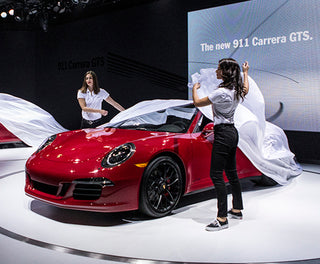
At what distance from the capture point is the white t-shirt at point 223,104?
3.10 m

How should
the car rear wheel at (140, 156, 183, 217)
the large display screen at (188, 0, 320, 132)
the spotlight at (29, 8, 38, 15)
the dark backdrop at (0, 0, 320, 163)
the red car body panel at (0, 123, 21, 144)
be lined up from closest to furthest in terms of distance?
the car rear wheel at (140, 156, 183, 217) → the large display screen at (188, 0, 320, 132) → the red car body panel at (0, 123, 21, 144) → the dark backdrop at (0, 0, 320, 163) → the spotlight at (29, 8, 38, 15)

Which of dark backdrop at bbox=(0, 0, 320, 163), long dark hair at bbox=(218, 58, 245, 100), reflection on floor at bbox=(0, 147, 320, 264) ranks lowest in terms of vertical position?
reflection on floor at bbox=(0, 147, 320, 264)

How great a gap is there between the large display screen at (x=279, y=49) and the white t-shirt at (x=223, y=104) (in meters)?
3.89

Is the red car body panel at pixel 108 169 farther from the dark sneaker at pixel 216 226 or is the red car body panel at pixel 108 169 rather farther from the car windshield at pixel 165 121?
the dark sneaker at pixel 216 226

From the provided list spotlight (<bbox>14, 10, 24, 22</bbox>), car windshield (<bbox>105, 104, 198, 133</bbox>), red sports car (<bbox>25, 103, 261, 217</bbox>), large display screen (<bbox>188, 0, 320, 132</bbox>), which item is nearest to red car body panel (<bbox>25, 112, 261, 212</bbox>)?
red sports car (<bbox>25, 103, 261, 217</bbox>)

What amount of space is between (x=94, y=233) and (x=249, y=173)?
2.11 meters

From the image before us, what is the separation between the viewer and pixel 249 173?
448 cm

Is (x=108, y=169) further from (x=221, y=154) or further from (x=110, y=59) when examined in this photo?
(x=110, y=59)

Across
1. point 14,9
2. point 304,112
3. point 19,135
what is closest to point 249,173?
point 304,112

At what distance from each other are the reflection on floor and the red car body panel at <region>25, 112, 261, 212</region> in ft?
0.72

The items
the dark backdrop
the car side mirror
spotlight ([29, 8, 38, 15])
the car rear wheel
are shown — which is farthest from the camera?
spotlight ([29, 8, 38, 15])

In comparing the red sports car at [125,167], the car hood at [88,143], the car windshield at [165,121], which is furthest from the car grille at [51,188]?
the car windshield at [165,121]

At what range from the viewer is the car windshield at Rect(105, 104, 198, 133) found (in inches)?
160

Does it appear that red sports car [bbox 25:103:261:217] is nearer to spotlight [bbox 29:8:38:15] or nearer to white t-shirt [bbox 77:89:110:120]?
white t-shirt [bbox 77:89:110:120]
